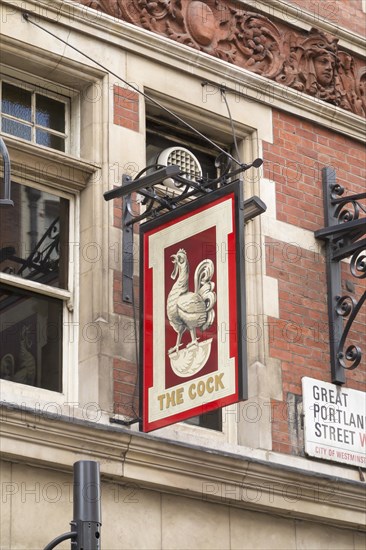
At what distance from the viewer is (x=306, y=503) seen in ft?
37.7

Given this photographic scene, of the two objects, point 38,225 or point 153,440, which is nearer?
point 153,440

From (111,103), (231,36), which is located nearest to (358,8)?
(231,36)

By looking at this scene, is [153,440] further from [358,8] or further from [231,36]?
[358,8]

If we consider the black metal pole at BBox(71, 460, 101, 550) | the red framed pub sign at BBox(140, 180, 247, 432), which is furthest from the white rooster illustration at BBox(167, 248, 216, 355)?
the black metal pole at BBox(71, 460, 101, 550)

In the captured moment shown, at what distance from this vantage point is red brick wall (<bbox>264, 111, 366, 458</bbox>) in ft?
39.6

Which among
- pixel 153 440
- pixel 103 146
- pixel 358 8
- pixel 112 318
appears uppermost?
pixel 358 8

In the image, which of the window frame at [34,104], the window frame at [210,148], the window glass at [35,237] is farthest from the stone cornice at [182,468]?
the window frame at [34,104]

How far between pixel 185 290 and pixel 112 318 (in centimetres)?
75

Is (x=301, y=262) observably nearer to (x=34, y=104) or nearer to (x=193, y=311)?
(x=193, y=311)

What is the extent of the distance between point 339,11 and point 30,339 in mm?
5090

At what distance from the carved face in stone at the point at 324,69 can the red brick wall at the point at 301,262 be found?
49 centimetres

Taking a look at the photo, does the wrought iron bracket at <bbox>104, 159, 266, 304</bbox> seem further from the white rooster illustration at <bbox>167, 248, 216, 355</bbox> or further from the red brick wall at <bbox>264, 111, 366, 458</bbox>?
the red brick wall at <bbox>264, 111, 366, 458</bbox>

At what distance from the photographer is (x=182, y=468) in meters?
10.8

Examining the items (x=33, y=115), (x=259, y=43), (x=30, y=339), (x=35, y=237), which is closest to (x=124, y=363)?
(x=30, y=339)
